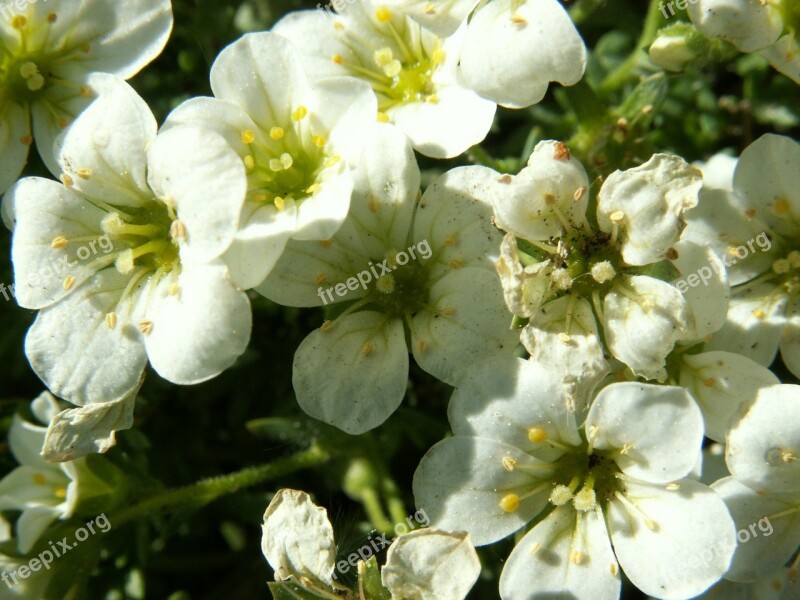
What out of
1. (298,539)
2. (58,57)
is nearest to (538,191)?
(298,539)

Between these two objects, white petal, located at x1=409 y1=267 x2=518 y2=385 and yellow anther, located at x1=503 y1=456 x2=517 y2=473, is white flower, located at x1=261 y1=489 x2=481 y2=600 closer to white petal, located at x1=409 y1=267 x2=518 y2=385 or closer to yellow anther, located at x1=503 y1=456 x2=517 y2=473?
yellow anther, located at x1=503 y1=456 x2=517 y2=473

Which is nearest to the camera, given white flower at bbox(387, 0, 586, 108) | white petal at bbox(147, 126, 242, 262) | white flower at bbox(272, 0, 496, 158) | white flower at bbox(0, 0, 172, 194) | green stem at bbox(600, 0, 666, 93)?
white petal at bbox(147, 126, 242, 262)

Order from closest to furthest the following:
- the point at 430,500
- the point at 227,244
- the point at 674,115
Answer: the point at 227,244, the point at 430,500, the point at 674,115

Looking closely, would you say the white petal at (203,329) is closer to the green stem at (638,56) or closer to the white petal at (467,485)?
the white petal at (467,485)

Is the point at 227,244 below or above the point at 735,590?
above

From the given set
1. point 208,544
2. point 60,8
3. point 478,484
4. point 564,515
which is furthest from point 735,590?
point 60,8

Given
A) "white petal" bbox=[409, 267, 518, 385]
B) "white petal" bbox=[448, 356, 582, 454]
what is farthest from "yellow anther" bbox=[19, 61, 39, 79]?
"white petal" bbox=[448, 356, 582, 454]

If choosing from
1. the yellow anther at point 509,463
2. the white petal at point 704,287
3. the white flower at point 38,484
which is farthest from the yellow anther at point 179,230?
the white petal at point 704,287

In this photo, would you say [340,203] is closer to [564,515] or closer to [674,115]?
[564,515]
